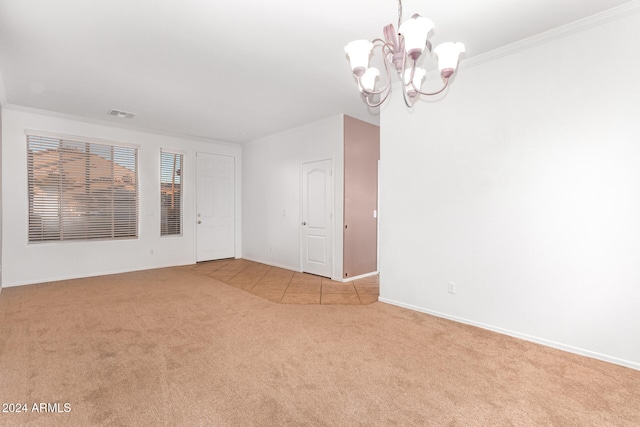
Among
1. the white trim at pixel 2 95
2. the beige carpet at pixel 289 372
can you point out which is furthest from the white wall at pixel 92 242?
the beige carpet at pixel 289 372

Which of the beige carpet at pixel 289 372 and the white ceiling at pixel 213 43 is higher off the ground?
the white ceiling at pixel 213 43

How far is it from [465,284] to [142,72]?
14.1ft

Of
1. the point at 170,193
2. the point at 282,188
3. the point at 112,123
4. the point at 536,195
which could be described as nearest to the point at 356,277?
the point at 282,188

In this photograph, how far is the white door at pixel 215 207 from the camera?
691cm

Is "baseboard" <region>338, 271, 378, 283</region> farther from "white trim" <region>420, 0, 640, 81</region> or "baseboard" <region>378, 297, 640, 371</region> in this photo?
"white trim" <region>420, 0, 640, 81</region>

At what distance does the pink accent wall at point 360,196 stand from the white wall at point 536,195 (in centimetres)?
142

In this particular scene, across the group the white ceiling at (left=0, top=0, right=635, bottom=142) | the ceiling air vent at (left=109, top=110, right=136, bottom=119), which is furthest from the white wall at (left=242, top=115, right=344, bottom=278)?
the ceiling air vent at (left=109, top=110, right=136, bottom=119)

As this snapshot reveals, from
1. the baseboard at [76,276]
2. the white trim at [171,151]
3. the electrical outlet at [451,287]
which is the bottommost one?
the baseboard at [76,276]

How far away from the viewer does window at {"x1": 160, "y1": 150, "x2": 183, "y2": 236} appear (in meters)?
6.37

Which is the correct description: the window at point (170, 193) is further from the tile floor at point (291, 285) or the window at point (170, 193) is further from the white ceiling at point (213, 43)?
the white ceiling at point (213, 43)

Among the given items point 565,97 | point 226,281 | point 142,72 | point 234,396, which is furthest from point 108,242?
point 565,97

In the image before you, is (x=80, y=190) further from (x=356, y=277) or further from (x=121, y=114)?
(x=356, y=277)

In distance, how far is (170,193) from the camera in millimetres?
6488

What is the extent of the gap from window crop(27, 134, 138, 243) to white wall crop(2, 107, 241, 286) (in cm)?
12
